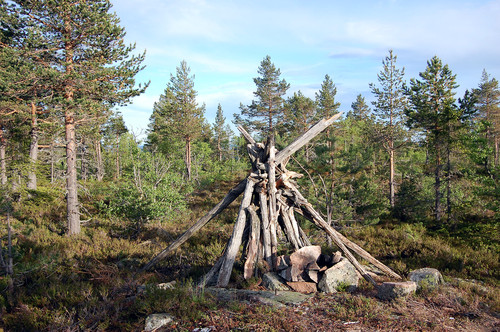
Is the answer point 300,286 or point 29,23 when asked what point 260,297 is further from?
point 29,23

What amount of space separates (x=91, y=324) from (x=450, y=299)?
6.30 m

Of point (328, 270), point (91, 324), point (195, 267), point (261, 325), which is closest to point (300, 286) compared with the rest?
point (328, 270)

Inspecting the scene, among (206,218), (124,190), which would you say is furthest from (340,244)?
(124,190)

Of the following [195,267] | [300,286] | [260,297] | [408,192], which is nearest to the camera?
[260,297]

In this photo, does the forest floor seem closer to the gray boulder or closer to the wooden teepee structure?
the gray boulder

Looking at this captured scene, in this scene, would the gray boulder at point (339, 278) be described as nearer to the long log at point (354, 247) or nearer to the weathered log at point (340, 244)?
the weathered log at point (340, 244)

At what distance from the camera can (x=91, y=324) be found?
4.77 meters

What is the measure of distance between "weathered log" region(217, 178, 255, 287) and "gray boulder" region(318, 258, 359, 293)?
192cm

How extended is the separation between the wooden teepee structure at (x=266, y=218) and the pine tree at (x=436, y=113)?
11790mm

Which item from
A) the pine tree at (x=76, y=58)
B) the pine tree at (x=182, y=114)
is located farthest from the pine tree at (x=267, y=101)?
the pine tree at (x=76, y=58)

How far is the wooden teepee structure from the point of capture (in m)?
6.73

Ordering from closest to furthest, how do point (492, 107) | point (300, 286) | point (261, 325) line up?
point (261, 325) → point (300, 286) → point (492, 107)

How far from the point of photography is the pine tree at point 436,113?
51.7ft

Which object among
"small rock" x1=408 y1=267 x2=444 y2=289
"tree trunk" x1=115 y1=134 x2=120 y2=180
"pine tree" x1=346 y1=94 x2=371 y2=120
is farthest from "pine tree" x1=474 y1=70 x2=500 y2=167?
"tree trunk" x1=115 y1=134 x2=120 y2=180
